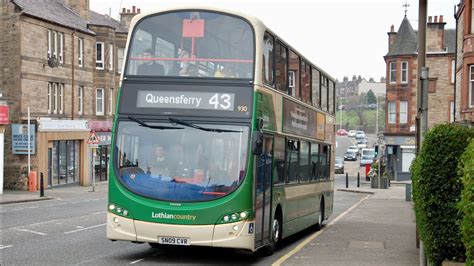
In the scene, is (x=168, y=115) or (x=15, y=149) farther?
(x=15, y=149)

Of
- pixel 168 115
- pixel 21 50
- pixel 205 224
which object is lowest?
pixel 205 224

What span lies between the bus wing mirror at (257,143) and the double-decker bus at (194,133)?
0.7 inches

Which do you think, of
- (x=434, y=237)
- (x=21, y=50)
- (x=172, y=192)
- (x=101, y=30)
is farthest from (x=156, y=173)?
(x=101, y=30)

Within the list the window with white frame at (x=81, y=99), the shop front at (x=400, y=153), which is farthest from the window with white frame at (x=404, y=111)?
the window with white frame at (x=81, y=99)

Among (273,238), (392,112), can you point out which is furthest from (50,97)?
(392,112)

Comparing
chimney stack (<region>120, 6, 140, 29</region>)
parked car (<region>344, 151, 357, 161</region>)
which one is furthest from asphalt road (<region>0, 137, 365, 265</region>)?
parked car (<region>344, 151, 357, 161</region>)

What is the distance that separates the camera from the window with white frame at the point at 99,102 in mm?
50688

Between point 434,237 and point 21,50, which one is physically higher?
point 21,50

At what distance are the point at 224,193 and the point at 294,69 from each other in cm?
496

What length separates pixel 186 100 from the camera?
13.0m

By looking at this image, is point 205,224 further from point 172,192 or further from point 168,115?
point 168,115

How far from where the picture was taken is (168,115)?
1300 centimetres

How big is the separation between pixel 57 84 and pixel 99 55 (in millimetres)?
6614

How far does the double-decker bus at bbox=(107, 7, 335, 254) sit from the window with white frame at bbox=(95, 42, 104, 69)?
37651mm
